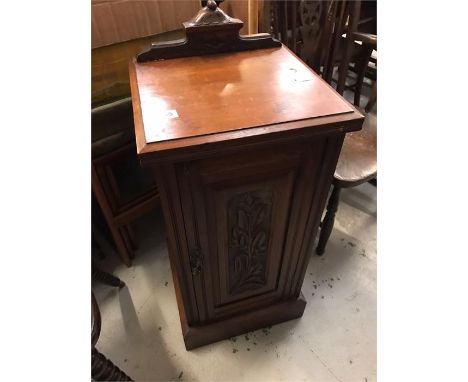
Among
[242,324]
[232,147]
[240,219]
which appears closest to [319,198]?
[240,219]

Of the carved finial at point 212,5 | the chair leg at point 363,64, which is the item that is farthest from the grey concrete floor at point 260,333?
the carved finial at point 212,5

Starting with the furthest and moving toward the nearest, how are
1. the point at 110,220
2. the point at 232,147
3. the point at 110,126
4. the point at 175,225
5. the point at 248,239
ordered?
the point at 110,220 → the point at 110,126 → the point at 248,239 → the point at 175,225 → the point at 232,147

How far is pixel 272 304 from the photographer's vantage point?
41.8 inches

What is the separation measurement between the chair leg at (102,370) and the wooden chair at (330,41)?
0.83m

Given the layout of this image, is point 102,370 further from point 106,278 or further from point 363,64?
point 363,64

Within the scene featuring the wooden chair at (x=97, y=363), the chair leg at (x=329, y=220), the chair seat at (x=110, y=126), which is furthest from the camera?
the chair leg at (x=329, y=220)

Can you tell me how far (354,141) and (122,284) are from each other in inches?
40.8

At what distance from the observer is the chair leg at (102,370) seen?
2.32 feet

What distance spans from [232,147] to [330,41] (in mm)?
829

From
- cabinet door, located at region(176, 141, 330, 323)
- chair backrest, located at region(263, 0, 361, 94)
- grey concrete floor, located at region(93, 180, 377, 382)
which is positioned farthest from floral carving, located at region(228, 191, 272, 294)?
chair backrest, located at region(263, 0, 361, 94)

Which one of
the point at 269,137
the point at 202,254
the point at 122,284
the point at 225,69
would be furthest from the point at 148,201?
the point at 269,137

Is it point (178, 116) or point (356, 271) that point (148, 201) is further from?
point (356, 271)

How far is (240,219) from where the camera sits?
0.74 m

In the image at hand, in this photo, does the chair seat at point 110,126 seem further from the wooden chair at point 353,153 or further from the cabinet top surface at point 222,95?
the wooden chair at point 353,153
